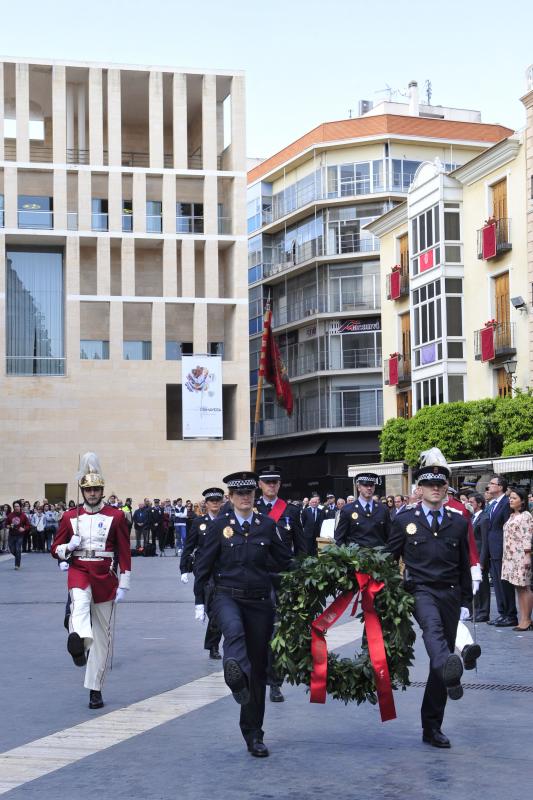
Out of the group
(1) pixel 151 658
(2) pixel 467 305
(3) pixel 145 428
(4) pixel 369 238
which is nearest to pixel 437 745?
(1) pixel 151 658

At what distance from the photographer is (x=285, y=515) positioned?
13.1m

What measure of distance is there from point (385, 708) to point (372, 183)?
60274 mm

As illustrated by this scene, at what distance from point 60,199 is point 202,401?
11690 mm

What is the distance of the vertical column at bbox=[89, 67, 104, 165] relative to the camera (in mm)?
58781

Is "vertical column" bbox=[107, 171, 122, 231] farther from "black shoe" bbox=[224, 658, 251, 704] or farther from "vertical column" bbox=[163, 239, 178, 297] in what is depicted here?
"black shoe" bbox=[224, 658, 251, 704]

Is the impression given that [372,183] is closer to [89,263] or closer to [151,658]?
[89,263]

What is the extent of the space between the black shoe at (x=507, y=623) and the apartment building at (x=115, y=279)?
41.1m

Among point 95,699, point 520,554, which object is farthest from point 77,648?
point 520,554

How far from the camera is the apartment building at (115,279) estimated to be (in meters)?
57.6

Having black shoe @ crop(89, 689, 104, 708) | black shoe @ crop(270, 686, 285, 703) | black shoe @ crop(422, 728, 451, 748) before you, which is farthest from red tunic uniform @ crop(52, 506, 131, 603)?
black shoe @ crop(422, 728, 451, 748)

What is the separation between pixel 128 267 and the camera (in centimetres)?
5891

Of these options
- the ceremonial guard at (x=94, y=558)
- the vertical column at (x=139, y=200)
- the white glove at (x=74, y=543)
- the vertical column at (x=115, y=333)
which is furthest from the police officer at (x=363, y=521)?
the vertical column at (x=139, y=200)

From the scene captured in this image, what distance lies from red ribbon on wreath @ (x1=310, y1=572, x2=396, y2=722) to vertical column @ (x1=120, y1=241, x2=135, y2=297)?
50.9 m

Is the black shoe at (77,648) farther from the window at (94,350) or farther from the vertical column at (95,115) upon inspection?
the vertical column at (95,115)
